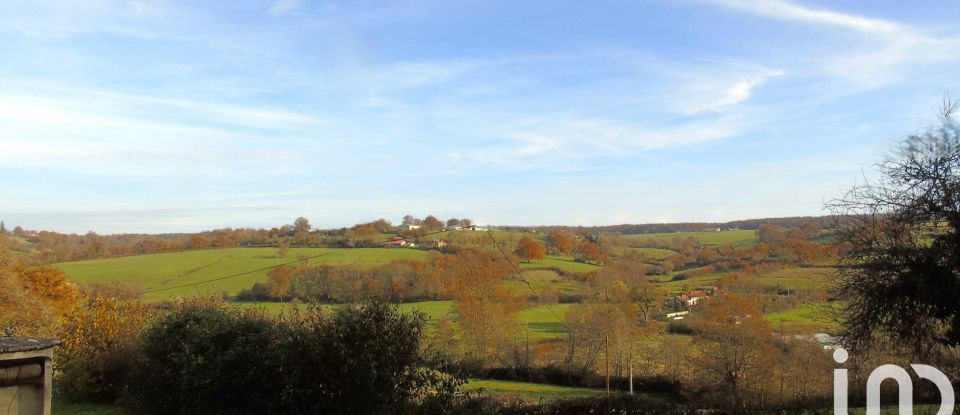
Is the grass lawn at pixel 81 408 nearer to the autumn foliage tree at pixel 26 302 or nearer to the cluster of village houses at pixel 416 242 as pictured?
the autumn foliage tree at pixel 26 302

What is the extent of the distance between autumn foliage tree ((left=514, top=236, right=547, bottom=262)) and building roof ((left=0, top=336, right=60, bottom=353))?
39.1 meters

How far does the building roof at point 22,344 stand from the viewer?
5.71m

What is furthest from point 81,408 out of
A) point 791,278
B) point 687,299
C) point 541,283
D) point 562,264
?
point 562,264

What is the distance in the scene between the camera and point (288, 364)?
1123 cm

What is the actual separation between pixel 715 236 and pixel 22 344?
190ft

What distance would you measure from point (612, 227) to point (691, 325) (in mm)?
31537

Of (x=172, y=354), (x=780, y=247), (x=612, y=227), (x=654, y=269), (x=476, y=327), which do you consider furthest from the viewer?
(x=612, y=227)

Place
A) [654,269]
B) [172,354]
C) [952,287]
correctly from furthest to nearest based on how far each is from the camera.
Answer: [654,269] < [172,354] < [952,287]

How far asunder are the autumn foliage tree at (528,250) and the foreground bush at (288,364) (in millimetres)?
31771

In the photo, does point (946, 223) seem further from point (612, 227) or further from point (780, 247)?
point (612, 227)

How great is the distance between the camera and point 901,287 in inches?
404

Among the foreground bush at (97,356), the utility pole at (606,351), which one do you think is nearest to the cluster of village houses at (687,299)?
the utility pole at (606,351)

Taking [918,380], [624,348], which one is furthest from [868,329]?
[624,348]

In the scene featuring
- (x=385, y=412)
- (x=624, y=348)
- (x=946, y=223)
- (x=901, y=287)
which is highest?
(x=946, y=223)
